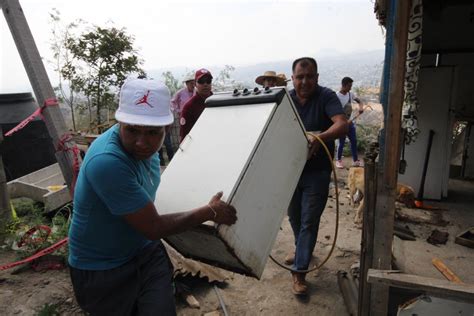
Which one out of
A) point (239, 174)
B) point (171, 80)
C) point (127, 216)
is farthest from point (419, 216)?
point (171, 80)

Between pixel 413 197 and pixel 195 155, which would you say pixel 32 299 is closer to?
pixel 195 155

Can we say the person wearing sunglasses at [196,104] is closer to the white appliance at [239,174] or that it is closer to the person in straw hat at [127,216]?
the white appliance at [239,174]

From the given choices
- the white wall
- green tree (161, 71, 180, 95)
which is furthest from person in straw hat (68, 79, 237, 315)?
green tree (161, 71, 180, 95)

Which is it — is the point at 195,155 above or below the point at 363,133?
above

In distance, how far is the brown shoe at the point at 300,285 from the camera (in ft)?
9.42

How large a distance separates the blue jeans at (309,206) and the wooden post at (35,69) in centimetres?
225

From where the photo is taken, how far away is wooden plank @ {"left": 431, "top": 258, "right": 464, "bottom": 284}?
315 cm

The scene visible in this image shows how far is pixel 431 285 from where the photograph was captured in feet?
5.80

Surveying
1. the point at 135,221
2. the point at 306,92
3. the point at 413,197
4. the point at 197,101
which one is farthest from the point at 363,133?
the point at 135,221

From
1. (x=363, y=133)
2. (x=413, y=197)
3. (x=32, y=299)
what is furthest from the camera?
(x=363, y=133)

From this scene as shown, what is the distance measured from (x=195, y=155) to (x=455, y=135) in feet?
19.5

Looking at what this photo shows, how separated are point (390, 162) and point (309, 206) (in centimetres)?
88

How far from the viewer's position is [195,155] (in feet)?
5.91

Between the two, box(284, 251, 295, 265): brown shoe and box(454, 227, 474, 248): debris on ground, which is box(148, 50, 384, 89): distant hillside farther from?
box(454, 227, 474, 248): debris on ground
